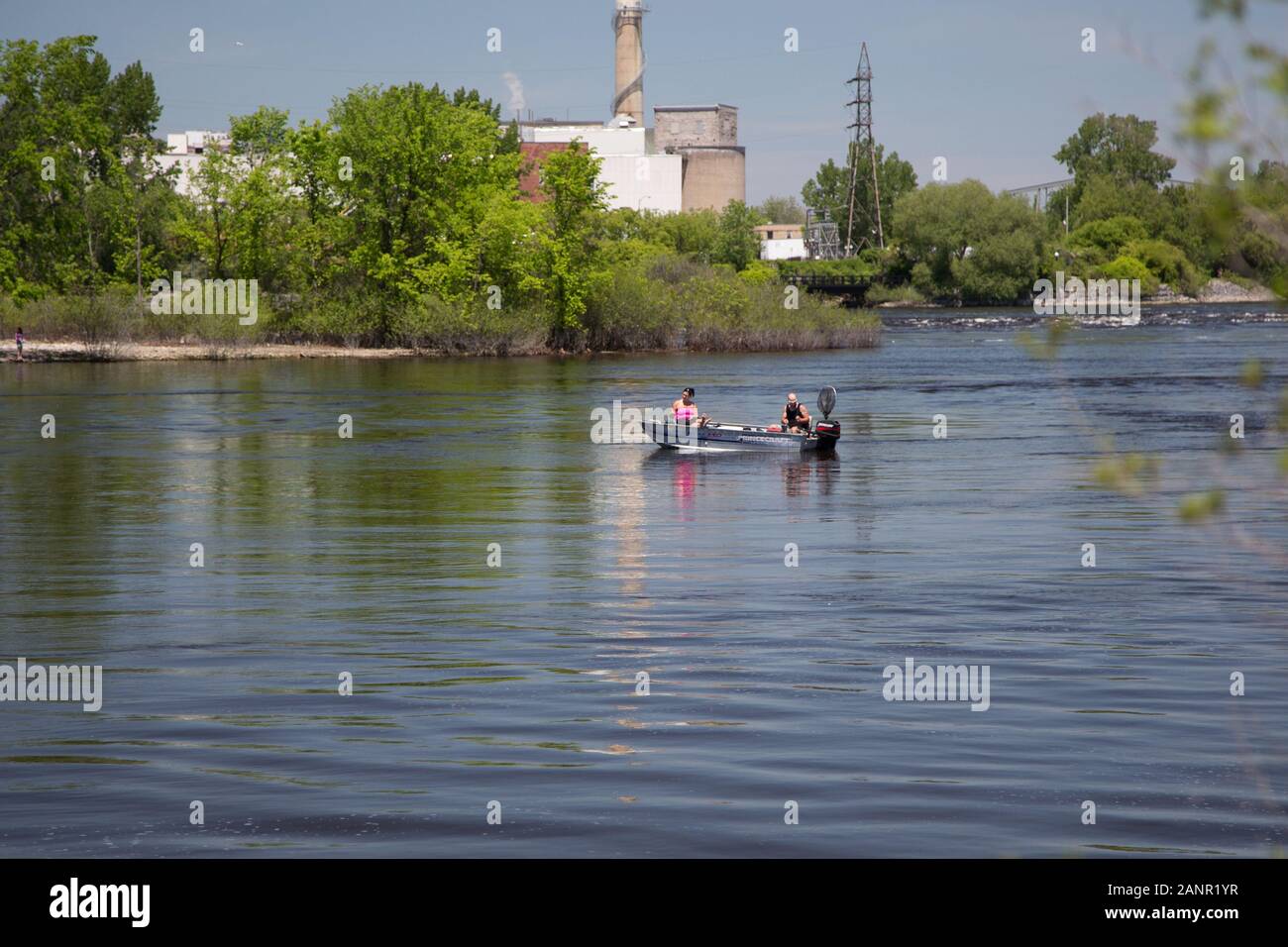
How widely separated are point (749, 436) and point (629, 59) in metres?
121

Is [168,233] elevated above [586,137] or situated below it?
below

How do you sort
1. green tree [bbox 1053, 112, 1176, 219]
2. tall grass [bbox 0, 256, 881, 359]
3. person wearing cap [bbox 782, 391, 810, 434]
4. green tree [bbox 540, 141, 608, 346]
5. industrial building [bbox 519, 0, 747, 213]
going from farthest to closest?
1. green tree [bbox 1053, 112, 1176, 219]
2. industrial building [bbox 519, 0, 747, 213]
3. green tree [bbox 540, 141, 608, 346]
4. tall grass [bbox 0, 256, 881, 359]
5. person wearing cap [bbox 782, 391, 810, 434]

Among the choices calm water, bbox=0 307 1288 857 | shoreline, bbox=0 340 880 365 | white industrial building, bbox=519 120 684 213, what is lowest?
calm water, bbox=0 307 1288 857

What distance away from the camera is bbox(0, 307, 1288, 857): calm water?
35.1ft

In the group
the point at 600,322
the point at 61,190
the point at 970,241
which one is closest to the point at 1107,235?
the point at 970,241

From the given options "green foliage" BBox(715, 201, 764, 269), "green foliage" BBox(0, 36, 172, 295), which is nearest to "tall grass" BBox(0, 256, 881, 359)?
"green foliage" BBox(0, 36, 172, 295)

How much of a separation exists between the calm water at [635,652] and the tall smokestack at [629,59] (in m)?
117

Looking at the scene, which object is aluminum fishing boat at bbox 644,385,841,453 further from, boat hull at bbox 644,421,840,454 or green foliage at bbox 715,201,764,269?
green foliage at bbox 715,201,764,269

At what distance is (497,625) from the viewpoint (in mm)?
18016

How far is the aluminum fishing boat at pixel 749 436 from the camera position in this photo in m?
39.7

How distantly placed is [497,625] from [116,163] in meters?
88.9

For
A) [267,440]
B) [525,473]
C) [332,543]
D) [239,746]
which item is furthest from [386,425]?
[239,746]
